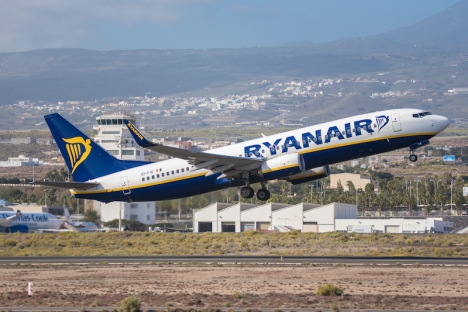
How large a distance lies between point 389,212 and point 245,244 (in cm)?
8251

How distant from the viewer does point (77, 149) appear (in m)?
56.5

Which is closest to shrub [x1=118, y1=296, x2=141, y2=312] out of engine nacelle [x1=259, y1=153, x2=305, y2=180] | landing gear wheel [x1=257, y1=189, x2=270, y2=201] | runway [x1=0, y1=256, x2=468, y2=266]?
runway [x1=0, y1=256, x2=468, y2=266]

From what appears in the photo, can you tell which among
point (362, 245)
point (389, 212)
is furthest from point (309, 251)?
point (389, 212)

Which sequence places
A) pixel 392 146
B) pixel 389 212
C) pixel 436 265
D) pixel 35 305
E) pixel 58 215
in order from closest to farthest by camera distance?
pixel 35 305, pixel 436 265, pixel 392 146, pixel 58 215, pixel 389 212

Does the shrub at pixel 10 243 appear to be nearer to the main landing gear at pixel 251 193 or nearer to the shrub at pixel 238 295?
the main landing gear at pixel 251 193

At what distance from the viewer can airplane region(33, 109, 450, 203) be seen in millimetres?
49094

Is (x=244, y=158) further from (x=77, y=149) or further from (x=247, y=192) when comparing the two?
(x=77, y=149)

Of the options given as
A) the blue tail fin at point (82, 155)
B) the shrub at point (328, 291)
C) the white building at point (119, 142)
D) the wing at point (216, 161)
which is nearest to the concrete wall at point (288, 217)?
the white building at point (119, 142)

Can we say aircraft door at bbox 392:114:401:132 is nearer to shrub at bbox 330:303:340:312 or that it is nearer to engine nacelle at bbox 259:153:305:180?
engine nacelle at bbox 259:153:305:180

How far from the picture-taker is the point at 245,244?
206 ft

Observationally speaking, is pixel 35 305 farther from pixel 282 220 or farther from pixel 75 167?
pixel 282 220

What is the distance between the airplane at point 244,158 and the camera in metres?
49.1

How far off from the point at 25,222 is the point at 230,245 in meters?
29.4

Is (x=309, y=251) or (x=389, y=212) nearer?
(x=309, y=251)
